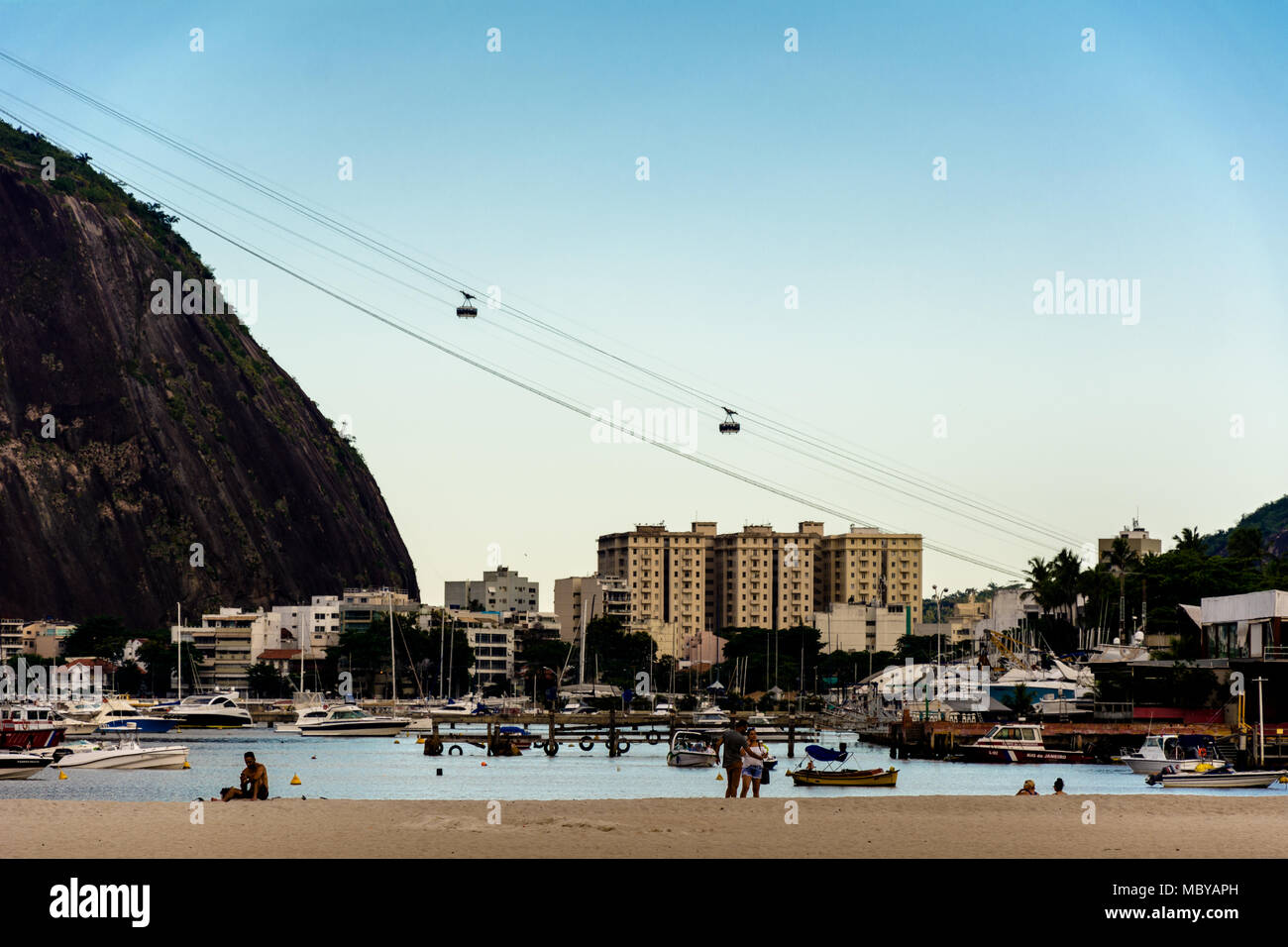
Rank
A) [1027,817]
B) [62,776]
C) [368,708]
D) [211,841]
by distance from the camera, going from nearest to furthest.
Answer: [211,841], [1027,817], [62,776], [368,708]

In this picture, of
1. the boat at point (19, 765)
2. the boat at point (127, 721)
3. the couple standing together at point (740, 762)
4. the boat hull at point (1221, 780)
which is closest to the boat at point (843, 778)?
the boat hull at point (1221, 780)

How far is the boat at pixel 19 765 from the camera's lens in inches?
2431

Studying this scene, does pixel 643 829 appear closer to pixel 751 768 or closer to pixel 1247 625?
pixel 751 768

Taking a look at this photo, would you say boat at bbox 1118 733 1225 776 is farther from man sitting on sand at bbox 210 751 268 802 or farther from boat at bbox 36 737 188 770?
man sitting on sand at bbox 210 751 268 802

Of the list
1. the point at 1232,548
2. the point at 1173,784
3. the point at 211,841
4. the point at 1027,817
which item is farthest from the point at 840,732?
the point at 211,841

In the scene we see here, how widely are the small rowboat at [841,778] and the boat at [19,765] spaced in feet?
100

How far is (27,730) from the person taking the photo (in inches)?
2830

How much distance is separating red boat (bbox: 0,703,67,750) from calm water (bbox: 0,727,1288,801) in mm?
1664

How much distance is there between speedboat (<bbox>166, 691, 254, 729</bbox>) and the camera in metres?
153

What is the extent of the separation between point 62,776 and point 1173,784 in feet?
163

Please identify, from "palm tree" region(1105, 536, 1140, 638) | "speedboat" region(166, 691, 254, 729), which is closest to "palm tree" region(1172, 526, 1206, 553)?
"palm tree" region(1105, 536, 1140, 638)
